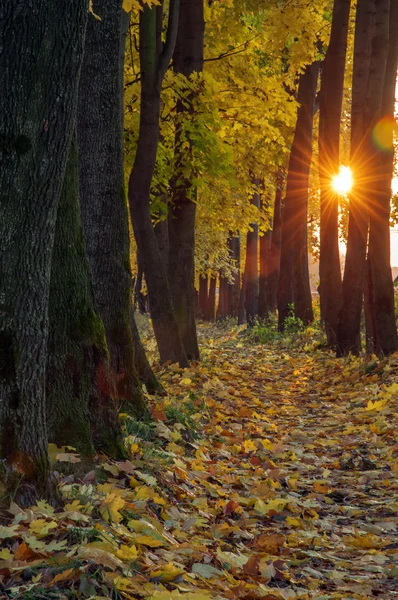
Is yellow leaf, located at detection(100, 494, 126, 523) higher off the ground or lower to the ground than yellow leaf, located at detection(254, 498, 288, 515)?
higher

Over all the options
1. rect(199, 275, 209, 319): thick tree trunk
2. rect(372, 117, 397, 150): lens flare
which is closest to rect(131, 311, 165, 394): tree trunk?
rect(372, 117, 397, 150): lens flare

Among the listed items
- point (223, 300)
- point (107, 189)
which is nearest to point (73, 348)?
point (107, 189)

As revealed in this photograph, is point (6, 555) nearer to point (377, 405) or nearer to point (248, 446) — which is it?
point (248, 446)

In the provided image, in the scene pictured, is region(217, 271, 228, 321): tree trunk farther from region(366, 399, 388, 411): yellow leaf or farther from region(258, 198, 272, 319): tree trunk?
region(366, 399, 388, 411): yellow leaf

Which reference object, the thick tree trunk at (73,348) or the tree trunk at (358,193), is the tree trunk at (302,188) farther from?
the thick tree trunk at (73,348)

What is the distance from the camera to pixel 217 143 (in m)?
12.1

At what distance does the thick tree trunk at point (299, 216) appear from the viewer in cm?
1938

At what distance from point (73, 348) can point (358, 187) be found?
8.99 metres

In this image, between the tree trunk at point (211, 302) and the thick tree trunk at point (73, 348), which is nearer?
the thick tree trunk at point (73, 348)

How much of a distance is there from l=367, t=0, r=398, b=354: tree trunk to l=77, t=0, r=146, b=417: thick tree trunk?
20.9ft

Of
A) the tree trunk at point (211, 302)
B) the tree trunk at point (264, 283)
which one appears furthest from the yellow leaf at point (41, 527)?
the tree trunk at point (211, 302)

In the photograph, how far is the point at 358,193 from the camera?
513 inches

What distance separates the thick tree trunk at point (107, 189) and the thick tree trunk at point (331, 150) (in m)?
9.17

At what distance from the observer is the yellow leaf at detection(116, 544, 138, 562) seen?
3.43 m
